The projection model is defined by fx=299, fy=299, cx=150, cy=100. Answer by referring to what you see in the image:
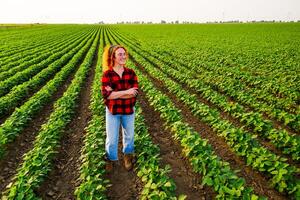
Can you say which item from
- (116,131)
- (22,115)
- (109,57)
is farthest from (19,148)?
(109,57)

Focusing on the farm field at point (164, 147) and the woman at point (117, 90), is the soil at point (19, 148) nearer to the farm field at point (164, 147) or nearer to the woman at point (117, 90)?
the farm field at point (164, 147)

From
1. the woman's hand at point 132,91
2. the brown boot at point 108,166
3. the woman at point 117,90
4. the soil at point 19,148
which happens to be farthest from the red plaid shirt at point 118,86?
the soil at point 19,148

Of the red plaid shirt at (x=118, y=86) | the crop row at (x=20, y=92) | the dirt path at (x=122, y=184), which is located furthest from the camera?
the crop row at (x=20, y=92)

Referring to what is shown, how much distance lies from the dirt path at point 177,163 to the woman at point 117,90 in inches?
50.7

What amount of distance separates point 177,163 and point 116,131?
1.69 metres

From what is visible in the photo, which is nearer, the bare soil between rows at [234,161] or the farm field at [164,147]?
the farm field at [164,147]

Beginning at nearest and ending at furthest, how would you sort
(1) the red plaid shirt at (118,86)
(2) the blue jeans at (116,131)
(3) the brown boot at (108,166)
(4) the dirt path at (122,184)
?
(1) the red plaid shirt at (118,86), (4) the dirt path at (122,184), (2) the blue jeans at (116,131), (3) the brown boot at (108,166)

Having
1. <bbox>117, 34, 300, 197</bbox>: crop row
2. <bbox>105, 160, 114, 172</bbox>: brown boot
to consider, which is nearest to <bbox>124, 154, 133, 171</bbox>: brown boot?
<bbox>105, 160, 114, 172</bbox>: brown boot

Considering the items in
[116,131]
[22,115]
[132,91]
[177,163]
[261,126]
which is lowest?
[177,163]

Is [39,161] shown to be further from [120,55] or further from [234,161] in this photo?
[234,161]

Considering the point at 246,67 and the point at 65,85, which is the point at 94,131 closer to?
the point at 65,85

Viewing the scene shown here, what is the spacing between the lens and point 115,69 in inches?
207

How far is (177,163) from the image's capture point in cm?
647

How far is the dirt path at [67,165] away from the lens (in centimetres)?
554
